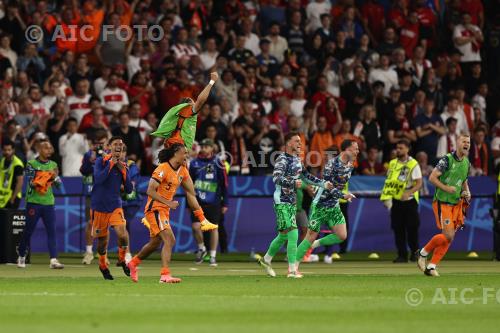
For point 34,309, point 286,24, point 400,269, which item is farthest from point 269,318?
point 286,24

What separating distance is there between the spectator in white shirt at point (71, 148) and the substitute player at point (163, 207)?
9.05 metres

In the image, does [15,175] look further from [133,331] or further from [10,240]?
[133,331]

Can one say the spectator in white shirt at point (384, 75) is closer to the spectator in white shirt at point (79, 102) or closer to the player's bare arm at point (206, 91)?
the spectator in white shirt at point (79, 102)

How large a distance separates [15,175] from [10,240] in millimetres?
1343

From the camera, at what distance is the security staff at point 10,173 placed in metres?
25.6

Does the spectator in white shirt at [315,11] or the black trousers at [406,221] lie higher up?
the spectator in white shirt at [315,11]

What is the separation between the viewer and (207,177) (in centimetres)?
2639

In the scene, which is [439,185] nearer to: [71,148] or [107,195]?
[107,195]

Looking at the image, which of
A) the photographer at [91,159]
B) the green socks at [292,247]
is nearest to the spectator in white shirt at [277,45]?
the photographer at [91,159]

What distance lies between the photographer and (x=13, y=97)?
28656 mm

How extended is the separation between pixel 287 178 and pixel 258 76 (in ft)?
37.4

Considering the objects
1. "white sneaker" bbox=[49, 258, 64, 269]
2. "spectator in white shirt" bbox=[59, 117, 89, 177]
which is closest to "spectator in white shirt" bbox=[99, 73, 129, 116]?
"spectator in white shirt" bbox=[59, 117, 89, 177]

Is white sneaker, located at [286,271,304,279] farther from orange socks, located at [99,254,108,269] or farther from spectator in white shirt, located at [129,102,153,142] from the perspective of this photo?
spectator in white shirt, located at [129,102,153,142]

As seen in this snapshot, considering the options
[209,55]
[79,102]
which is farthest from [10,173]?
[209,55]
